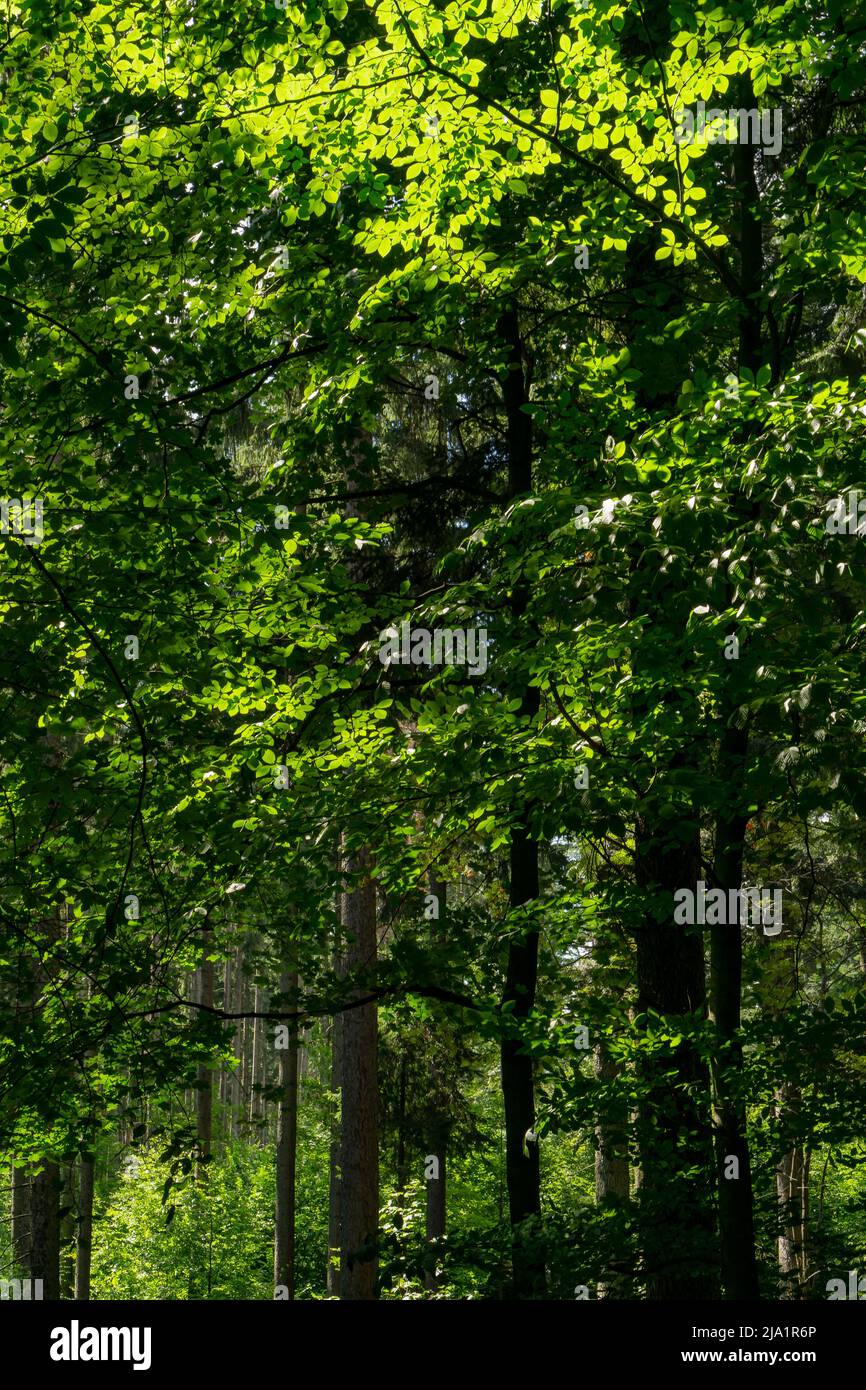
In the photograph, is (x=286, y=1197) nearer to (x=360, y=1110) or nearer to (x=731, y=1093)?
(x=360, y=1110)

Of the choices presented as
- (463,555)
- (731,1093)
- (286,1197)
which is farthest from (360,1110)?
(463,555)

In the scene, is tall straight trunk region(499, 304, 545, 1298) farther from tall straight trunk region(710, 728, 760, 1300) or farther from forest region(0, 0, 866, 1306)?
tall straight trunk region(710, 728, 760, 1300)

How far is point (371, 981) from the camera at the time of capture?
7.56m

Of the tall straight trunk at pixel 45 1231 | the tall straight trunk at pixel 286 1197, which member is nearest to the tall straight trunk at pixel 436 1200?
the tall straight trunk at pixel 286 1197

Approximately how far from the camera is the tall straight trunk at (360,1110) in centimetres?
1186

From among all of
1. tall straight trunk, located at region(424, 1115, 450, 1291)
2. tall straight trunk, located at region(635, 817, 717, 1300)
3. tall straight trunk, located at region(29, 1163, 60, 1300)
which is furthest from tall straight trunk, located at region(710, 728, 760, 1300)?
tall straight trunk, located at region(424, 1115, 450, 1291)

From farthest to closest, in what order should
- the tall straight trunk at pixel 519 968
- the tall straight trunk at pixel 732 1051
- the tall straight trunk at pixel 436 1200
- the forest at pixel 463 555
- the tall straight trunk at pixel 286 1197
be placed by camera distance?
1. the tall straight trunk at pixel 286 1197
2. the tall straight trunk at pixel 436 1200
3. the tall straight trunk at pixel 519 968
4. the tall straight trunk at pixel 732 1051
5. the forest at pixel 463 555

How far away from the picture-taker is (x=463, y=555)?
18.1 ft

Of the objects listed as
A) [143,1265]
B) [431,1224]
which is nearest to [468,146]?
[431,1224]

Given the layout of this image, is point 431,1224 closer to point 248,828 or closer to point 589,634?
point 248,828

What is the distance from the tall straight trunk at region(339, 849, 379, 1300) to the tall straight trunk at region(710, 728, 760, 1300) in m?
6.29

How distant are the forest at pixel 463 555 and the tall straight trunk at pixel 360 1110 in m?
3.67

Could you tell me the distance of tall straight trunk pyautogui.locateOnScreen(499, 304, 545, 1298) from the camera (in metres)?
7.66

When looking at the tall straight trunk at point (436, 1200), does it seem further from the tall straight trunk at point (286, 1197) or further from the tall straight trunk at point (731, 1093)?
the tall straight trunk at point (731, 1093)
